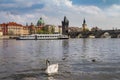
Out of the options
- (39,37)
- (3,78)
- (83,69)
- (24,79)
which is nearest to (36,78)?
(24,79)

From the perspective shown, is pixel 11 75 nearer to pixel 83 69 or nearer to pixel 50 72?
pixel 50 72

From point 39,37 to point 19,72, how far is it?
14612 centimetres

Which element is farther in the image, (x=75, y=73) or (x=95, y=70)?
(x=95, y=70)

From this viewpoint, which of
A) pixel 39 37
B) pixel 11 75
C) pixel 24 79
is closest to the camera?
pixel 24 79

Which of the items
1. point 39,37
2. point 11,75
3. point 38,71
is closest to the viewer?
point 11,75

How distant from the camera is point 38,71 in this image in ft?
81.0

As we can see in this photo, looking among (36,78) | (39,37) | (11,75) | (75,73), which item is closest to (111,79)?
(75,73)

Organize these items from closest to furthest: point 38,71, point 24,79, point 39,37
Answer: point 24,79
point 38,71
point 39,37

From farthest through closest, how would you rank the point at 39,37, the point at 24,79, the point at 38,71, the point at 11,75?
1. the point at 39,37
2. the point at 38,71
3. the point at 11,75
4. the point at 24,79

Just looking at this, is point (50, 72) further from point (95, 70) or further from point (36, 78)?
point (95, 70)

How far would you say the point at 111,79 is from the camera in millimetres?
21469

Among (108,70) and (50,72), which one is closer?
(50,72)

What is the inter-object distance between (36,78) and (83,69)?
5660mm

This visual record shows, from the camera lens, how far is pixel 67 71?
81.8ft
